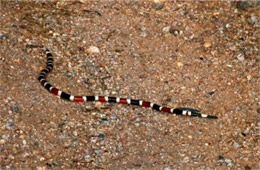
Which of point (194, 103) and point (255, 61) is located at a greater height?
point (255, 61)

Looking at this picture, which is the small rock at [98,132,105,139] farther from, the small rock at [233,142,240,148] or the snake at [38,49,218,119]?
the small rock at [233,142,240,148]

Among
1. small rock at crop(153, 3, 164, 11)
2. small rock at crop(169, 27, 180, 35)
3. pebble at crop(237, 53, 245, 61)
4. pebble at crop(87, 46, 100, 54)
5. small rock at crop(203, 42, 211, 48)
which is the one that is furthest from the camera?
small rock at crop(153, 3, 164, 11)

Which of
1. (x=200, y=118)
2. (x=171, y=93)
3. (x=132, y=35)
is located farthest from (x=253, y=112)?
(x=132, y=35)

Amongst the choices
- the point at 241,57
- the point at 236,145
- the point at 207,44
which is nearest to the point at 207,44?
the point at 207,44

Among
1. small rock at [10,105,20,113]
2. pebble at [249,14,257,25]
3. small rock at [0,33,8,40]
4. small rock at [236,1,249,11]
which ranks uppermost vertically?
small rock at [236,1,249,11]

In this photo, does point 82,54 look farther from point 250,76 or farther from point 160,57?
point 250,76

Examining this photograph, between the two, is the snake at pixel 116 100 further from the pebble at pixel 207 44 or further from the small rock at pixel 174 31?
the small rock at pixel 174 31

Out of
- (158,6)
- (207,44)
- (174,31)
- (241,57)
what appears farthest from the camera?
(158,6)

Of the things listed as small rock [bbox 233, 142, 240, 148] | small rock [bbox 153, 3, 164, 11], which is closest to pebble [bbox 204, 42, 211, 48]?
small rock [bbox 153, 3, 164, 11]

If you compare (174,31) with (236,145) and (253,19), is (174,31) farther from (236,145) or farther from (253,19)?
(236,145)
